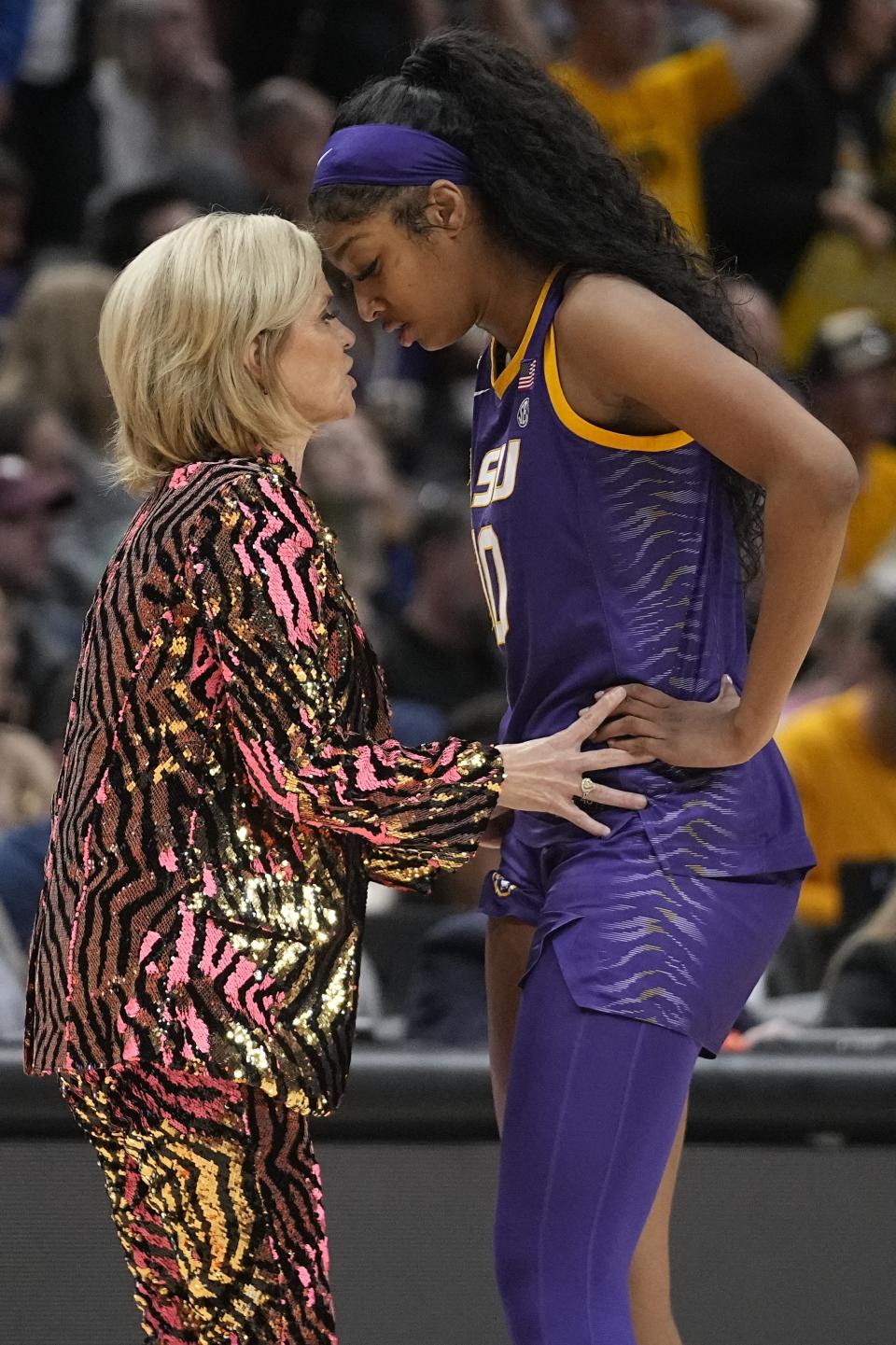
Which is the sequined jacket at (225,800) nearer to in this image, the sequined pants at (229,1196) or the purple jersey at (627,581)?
the sequined pants at (229,1196)

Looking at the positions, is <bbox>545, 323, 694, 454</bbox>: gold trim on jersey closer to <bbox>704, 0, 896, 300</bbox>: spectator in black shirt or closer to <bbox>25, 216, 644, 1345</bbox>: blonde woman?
<bbox>25, 216, 644, 1345</bbox>: blonde woman

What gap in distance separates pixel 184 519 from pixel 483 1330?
1.34 metres

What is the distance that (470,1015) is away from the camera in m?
3.25

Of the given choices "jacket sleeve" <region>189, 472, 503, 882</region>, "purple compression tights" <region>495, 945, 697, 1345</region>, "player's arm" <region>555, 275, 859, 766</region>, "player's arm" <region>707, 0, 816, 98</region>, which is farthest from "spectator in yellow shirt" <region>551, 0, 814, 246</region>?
"purple compression tights" <region>495, 945, 697, 1345</region>

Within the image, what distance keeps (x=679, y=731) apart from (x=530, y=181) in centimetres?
60

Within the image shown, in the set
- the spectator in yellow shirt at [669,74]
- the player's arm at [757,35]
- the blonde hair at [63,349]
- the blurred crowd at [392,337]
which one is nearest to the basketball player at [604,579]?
the blurred crowd at [392,337]

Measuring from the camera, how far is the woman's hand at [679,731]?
2113 millimetres

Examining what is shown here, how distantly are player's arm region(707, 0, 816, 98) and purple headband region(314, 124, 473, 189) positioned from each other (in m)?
4.01

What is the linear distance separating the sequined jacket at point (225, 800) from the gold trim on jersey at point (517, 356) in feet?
0.84

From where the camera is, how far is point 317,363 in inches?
87.3

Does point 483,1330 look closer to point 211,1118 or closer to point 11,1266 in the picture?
point 11,1266

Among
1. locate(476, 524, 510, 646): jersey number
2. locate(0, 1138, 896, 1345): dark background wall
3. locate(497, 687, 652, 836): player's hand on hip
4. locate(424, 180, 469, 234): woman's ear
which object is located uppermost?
locate(424, 180, 469, 234): woman's ear

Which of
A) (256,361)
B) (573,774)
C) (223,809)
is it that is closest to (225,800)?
(223,809)

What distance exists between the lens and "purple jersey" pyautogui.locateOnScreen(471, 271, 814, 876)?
6.93ft
